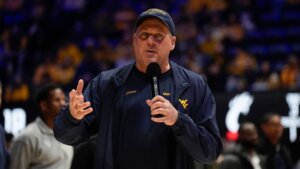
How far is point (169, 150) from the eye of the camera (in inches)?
159

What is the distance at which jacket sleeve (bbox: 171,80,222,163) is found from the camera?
12.6 ft

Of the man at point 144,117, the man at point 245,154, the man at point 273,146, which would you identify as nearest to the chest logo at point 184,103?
the man at point 144,117

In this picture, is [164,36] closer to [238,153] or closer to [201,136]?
[201,136]

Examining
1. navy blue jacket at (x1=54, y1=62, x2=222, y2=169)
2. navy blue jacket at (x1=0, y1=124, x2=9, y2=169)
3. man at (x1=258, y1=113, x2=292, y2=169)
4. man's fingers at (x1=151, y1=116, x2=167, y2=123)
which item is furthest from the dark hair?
man's fingers at (x1=151, y1=116, x2=167, y2=123)

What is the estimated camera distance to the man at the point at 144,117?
393 centimetres

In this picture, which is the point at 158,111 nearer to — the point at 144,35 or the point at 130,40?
the point at 144,35

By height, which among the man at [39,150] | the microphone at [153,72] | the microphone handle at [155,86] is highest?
the microphone at [153,72]

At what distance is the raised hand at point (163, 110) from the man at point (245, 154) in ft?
12.6

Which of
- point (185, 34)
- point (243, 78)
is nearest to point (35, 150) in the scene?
point (243, 78)

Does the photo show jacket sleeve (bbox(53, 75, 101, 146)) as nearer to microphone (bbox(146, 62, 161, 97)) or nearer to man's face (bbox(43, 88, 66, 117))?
microphone (bbox(146, 62, 161, 97))

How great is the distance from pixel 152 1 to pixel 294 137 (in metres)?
8.56

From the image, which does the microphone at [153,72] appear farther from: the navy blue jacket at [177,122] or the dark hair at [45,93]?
the dark hair at [45,93]

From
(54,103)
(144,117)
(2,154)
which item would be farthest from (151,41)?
(54,103)

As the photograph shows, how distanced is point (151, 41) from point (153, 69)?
0.54ft
